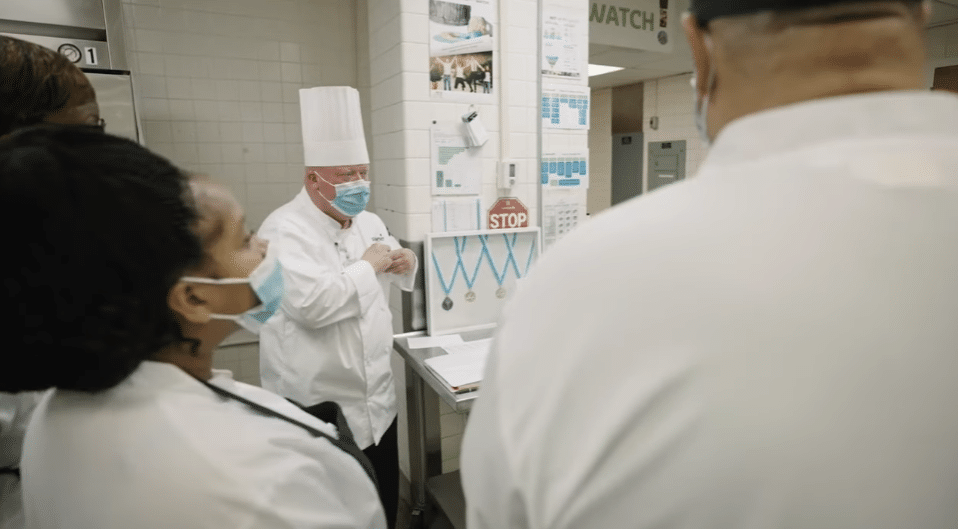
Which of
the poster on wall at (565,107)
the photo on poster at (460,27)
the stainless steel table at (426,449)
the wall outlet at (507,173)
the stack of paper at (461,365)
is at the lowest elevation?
the stainless steel table at (426,449)

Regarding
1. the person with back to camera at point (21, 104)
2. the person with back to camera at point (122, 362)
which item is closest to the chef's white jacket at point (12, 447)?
the person with back to camera at point (21, 104)

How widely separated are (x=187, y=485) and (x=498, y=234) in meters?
1.92

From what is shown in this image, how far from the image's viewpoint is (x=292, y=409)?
3.31 ft

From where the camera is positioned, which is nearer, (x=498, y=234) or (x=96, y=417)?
(x=96, y=417)

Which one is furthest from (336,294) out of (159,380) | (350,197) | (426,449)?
(159,380)

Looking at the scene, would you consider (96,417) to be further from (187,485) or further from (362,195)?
(362,195)

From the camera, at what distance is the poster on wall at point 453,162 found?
2.33 meters

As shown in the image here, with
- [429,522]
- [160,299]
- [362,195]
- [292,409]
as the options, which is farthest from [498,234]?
[160,299]

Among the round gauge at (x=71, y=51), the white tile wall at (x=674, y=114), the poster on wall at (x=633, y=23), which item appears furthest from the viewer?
the white tile wall at (x=674, y=114)

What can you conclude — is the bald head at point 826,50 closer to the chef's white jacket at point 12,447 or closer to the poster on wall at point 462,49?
the chef's white jacket at point 12,447

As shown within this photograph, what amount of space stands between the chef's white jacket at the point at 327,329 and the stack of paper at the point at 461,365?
244 mm

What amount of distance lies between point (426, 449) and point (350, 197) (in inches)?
46.4

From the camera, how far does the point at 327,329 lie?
1.97 metres

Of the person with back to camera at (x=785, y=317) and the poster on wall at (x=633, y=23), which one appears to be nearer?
the person with back to camera at (x=785, y=317)
